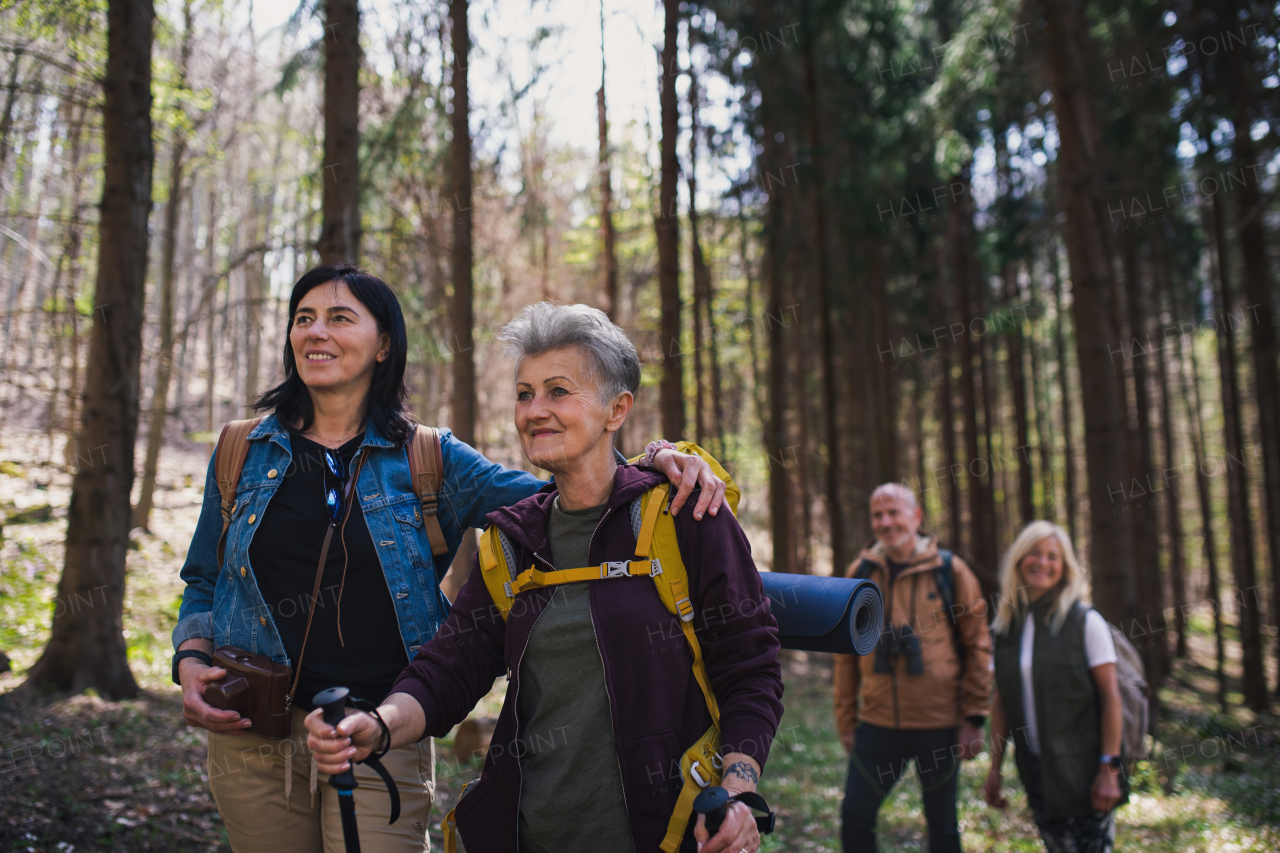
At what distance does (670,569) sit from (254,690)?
123cm

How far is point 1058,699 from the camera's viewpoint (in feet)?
14.7

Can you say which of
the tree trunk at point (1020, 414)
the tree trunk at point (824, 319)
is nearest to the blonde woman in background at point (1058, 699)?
the tree trunk at point (824, 319)

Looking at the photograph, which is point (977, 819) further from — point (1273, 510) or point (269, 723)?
point (1273, 510)

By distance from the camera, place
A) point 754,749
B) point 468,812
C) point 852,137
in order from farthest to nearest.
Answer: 1. point 852,137
2. point 468,812
3. point 754,749

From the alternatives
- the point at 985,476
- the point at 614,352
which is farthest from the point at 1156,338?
the point at 614,352

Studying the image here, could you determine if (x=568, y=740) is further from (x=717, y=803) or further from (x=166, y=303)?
(x=166, y=303)

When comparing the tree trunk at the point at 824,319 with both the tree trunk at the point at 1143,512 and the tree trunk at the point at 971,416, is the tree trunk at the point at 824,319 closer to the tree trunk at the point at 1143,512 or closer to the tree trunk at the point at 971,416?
the tree trunk at the point at 1143,512

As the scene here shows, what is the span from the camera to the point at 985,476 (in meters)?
18.6

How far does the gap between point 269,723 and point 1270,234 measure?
15209 mm

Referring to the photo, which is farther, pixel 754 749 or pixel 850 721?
pixel 850 721

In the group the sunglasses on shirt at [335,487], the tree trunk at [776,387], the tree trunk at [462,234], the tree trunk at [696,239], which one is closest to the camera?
the sunglasses on shirt at [335,487]

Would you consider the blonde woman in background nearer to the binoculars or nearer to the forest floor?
the binoculars

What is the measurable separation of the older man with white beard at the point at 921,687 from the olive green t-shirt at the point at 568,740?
3250mm

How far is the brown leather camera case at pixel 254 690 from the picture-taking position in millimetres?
2244
